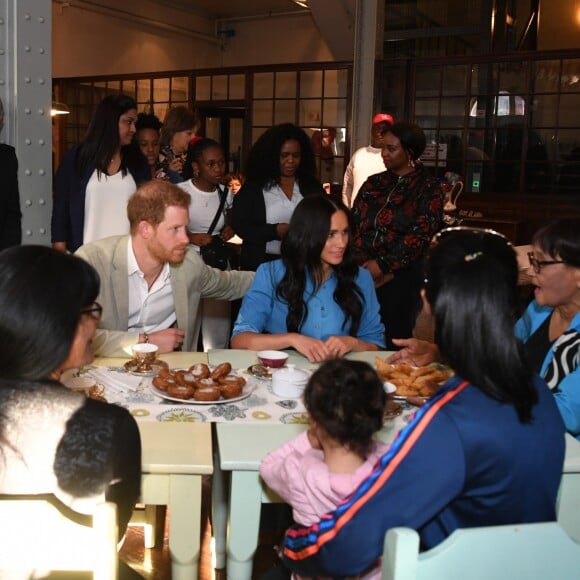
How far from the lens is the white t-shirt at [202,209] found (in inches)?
163

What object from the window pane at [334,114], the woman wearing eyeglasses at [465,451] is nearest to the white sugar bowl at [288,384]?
the woman wearing eyeglasses at [465,451]

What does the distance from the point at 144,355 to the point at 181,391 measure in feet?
1.08

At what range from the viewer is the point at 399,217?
3.97 metres

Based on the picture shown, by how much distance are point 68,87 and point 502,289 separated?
982cm

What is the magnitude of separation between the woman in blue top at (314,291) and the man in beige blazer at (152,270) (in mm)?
253

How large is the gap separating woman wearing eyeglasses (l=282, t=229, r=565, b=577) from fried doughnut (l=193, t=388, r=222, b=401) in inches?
27.1

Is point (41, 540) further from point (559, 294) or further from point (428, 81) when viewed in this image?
point (428, 81)

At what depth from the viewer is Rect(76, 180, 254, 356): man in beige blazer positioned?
273 centimetres

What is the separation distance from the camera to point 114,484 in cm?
144

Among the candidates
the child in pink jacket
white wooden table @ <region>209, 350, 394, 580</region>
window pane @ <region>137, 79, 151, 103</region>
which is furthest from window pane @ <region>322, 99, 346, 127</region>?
the child in pink jacket

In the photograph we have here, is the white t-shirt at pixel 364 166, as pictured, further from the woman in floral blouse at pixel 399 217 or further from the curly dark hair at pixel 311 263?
the curly dark hair at pixel 311 263

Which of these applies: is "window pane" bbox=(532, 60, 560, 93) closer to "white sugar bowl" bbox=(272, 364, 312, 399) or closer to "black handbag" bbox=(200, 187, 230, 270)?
"black handbag" bbox=(200, 187, 230, 270)

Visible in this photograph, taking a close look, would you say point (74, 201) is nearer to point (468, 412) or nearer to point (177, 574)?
point (177, 574)

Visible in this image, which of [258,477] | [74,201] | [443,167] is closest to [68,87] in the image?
[443,167]
